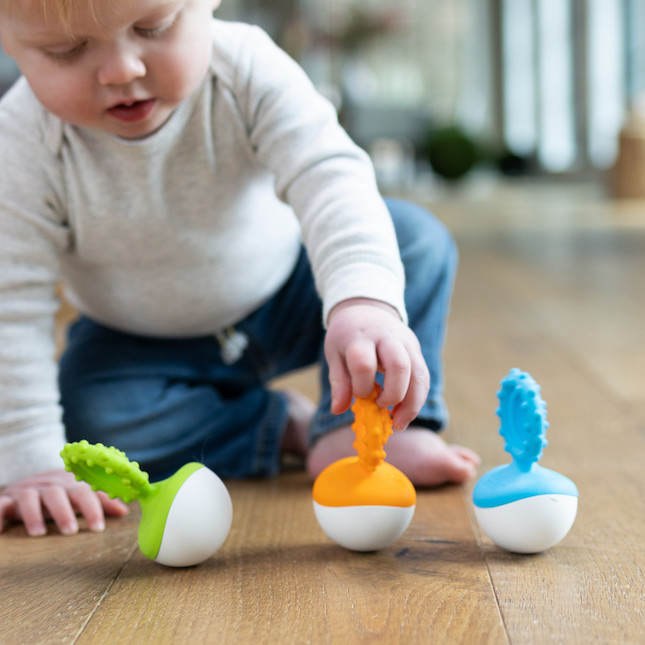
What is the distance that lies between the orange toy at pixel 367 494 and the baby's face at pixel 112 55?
0.28m

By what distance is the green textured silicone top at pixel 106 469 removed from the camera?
0.53m

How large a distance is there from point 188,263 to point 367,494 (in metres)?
0.35

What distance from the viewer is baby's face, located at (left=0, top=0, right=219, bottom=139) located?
23.2 inches

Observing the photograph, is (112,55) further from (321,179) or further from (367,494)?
(367,494)

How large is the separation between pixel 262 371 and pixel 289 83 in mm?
312

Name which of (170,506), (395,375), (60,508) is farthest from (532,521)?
(60,508)

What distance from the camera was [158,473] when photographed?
32.9 inches

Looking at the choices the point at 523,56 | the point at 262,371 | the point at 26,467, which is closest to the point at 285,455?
the point at 262,371

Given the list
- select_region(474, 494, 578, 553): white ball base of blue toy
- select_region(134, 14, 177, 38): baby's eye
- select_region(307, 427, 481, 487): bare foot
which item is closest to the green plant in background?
select_region(307, 427, 481, 487): bare foot

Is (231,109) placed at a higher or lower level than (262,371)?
higher

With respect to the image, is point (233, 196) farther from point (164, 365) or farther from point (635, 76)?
point (635, 76)

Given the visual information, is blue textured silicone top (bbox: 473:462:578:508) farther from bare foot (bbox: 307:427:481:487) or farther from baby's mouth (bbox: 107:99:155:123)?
baby's mouth (bbox: 107:99:155:123)

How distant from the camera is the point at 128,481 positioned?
548mm

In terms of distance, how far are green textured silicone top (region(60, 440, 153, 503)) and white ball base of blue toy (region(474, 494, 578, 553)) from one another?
0.74 ft
